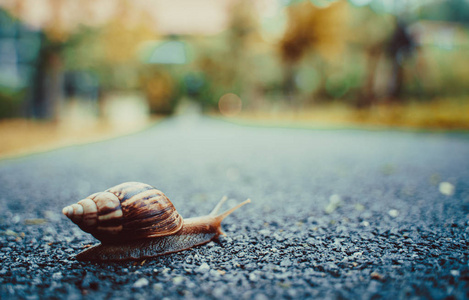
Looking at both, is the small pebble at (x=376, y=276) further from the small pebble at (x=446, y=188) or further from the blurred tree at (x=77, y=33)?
the blurred tree at (x=77, y=33)

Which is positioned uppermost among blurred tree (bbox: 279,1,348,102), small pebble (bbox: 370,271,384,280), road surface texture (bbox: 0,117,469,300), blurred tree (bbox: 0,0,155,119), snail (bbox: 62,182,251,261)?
blurred tree (bbox: 279,1,348,102)

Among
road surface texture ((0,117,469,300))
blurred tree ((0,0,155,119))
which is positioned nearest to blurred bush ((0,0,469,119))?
blurred tree ((0,0,155,119))

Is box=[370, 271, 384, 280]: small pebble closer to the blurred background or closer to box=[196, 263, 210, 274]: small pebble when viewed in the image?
box=[196, 263, 210, 274]: small pebble

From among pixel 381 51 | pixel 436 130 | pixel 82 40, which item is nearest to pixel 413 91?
pixel 381 51

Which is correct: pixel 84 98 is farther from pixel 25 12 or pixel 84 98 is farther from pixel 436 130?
pixel 436 130

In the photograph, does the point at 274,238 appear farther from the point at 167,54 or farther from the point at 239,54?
the point at 167,54
